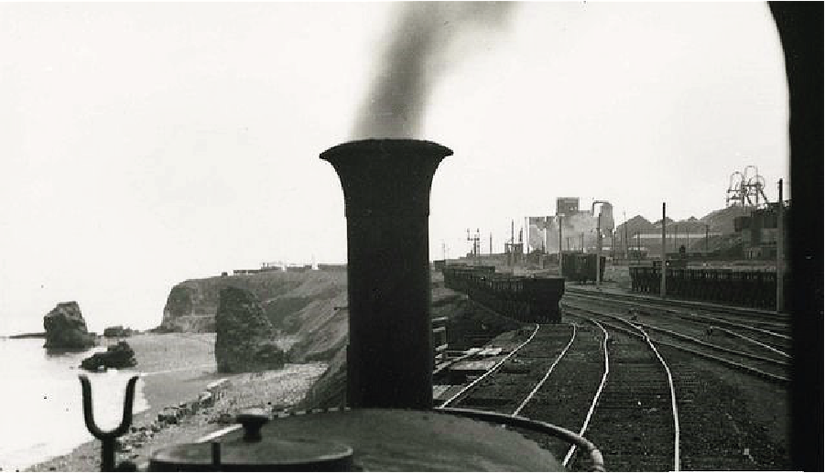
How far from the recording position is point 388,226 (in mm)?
3482

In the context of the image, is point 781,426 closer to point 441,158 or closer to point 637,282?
point 441,158

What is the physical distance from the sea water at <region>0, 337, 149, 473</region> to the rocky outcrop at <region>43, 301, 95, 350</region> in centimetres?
568

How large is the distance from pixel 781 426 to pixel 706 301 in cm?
2126

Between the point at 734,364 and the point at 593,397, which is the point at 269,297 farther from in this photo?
the point at 593,397

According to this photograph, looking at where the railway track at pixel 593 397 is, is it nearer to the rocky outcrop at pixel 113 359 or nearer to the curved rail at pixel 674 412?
the curved rail at pixel 674 412

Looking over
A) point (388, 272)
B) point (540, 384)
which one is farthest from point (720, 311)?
point (388, 272)

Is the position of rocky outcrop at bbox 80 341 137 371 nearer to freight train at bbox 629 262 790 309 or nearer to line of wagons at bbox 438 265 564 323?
line of wagons at bbox 438 265 564 323

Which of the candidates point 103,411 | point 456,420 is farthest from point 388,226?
point 103,411

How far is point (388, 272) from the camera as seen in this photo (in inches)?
136

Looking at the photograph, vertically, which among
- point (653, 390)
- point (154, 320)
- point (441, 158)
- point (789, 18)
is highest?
point (789, 18)

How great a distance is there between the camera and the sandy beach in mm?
20844

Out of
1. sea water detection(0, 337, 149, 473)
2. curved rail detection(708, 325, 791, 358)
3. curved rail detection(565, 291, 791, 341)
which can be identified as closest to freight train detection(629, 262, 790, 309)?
curved rail detection(565, 291, 791, 341)

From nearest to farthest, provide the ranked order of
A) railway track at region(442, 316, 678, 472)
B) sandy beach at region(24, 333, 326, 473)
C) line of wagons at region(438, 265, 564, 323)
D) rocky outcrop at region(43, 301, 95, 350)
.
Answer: railway track at region(442, 316, 678, 472) < sandy beach at region(24, 333, 326, 473) < line of wagons at region(438, 265, 564, 323) < rocky outcrop at region(43, 301, 95, 350)

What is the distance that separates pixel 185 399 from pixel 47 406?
7576 millimetres
